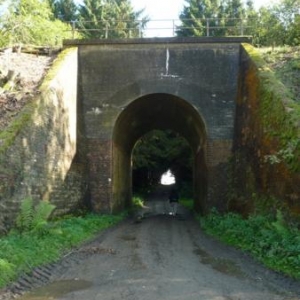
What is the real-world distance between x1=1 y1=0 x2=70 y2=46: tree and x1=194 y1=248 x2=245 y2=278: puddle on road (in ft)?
58.7

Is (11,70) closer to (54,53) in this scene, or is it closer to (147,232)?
(54,53)

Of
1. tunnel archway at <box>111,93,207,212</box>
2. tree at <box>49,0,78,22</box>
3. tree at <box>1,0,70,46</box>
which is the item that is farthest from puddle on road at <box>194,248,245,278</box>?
tree at <box>49,0,78,22</box>

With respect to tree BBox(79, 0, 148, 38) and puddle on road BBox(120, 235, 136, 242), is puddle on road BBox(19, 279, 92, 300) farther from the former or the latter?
tree BBox(79, 0, 148, 38)

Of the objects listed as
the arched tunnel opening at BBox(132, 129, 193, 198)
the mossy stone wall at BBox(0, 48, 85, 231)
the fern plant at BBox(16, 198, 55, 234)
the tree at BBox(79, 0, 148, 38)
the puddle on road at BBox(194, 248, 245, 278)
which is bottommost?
the arched tunnel opening at BBox(132, 129, 193, 198)

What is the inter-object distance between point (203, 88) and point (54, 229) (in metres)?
8.55

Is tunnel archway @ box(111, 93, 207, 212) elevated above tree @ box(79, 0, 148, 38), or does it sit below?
below

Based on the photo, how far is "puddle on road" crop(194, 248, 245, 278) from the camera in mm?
8156

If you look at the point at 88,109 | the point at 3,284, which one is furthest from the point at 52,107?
the point at 3,284

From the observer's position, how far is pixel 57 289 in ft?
22.7

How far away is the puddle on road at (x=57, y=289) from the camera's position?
6.51 metres

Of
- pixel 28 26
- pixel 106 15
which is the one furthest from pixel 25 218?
pixel 106 15

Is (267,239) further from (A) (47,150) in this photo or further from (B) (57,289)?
(A) (47,150)

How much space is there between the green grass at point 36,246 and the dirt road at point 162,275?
0.38m

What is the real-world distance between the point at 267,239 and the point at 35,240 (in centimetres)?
494
